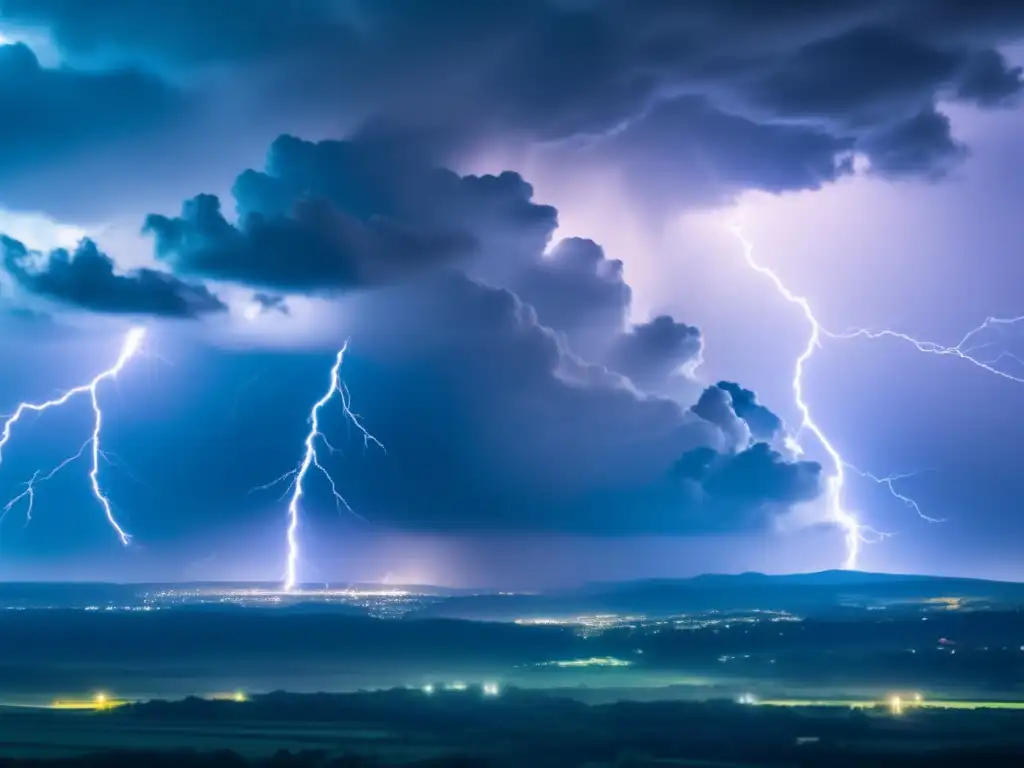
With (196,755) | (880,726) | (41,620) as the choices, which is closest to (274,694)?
(196,755)

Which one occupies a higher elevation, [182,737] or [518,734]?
[182,737]

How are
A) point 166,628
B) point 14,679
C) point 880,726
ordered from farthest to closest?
point 166,628 → point 14,679 → point 880,726

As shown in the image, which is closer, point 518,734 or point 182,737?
point 518,734

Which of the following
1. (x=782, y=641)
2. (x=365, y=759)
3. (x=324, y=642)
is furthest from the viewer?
(x=324, y=642)

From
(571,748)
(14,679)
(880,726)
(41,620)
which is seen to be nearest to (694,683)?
(880,726)

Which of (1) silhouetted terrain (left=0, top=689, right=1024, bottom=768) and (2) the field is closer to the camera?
(1) silhouetted terrain (left=0, top=689, right=1024, bottom=768)

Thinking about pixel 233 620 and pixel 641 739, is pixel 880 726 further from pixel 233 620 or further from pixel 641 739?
pixel 233 620

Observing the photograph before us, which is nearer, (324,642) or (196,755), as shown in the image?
(196,755)

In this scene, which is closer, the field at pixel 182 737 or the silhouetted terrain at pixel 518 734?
the silhouetted terrain at pixel 518 734

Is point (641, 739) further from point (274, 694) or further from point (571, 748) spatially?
point (274, 694)
